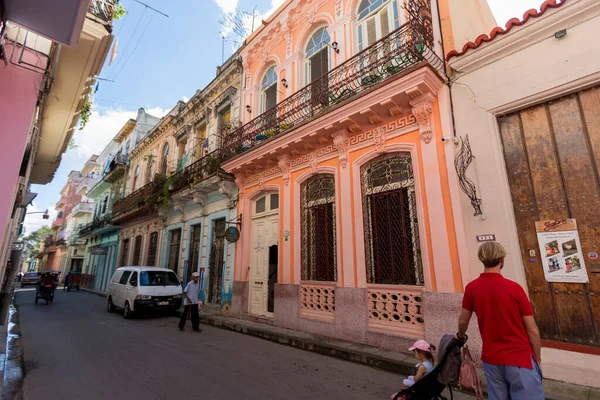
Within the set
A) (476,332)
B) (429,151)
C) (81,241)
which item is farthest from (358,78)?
(81,241)

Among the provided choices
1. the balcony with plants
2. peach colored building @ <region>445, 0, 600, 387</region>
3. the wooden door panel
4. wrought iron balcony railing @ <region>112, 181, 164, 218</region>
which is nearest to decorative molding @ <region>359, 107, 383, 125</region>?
the balcony with plants

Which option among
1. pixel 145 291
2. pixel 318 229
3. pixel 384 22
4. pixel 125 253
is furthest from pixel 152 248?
pixel 384 22

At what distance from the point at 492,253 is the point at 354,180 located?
15.2ft

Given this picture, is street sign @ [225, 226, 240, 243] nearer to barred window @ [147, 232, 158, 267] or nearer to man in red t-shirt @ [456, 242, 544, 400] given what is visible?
man in red t-shirt @ [456, 242, 544, 400]

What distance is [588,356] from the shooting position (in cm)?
406

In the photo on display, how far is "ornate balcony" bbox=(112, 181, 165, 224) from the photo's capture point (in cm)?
1540

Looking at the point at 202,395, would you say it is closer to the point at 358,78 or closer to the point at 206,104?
the point at 358,78

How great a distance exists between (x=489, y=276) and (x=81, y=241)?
114ft

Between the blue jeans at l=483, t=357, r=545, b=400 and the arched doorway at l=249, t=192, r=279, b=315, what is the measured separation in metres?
6.73

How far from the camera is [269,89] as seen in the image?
425 inches

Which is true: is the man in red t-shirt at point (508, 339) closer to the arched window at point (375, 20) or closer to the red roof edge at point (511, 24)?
the red roof edge at point (511, 24)

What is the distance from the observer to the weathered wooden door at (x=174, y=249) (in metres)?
14.4

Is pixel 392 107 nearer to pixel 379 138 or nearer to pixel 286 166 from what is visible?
pixel 379 138

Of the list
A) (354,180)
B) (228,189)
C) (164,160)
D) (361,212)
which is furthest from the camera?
(164,160)
